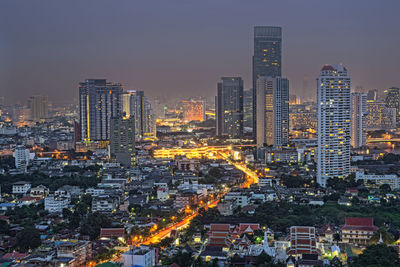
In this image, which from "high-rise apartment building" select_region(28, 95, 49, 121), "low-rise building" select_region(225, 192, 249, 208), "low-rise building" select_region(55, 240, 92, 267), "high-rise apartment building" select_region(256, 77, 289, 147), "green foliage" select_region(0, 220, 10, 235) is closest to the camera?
"low-rise building" select_region(55, 240, 92, 267)

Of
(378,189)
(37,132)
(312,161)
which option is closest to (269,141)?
(312,161)

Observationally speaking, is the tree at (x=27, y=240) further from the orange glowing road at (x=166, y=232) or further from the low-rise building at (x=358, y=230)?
the low-rise building at (x=358, y=230)

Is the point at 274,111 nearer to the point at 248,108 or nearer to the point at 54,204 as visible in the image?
the point at 248,108

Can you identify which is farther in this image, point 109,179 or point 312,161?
point 312,161

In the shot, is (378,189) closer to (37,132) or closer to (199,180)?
(199,180)

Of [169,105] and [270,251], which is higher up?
[169,105]

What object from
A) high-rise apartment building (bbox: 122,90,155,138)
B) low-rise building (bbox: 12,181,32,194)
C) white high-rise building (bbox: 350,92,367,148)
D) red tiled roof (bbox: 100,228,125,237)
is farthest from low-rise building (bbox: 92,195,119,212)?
high-rise apartment building (bbox: 122,90,155,138)

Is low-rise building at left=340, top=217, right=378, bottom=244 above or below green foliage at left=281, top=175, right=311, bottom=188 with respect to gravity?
below

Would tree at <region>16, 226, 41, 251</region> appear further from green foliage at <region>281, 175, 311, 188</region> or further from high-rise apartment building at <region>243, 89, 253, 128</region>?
high-rise apartment building at <region>243, 89, 253, 128</region>
